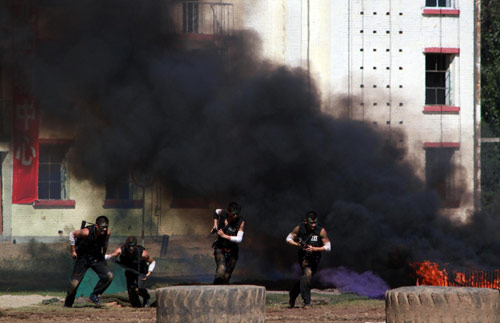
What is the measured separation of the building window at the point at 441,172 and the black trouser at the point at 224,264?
11.0m

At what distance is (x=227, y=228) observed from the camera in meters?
15.8

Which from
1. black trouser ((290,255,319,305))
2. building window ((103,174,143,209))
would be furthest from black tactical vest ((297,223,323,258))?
building window ((103,174,143,209))

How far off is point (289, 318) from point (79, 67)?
1148cm

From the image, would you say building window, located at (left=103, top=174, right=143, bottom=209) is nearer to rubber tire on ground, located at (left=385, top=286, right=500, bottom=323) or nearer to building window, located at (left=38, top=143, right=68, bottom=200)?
building window, located at (left=38, top=143, right=68, bottom=200)

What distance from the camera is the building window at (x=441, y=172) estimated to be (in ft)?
86.0

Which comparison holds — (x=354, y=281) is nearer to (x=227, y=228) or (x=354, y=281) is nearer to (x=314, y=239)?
(x=314, y=239)

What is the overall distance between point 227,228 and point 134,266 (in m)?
1.74

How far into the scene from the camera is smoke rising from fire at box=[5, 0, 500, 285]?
2189 centimetres

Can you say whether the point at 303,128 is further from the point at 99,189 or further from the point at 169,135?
the point at 99,189

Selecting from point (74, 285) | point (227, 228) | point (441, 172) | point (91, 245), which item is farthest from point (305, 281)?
point (441, 172)

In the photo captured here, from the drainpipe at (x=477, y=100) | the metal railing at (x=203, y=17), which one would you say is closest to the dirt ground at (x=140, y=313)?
the metal railing at (x=203, y=17)

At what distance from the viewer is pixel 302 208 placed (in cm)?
2152

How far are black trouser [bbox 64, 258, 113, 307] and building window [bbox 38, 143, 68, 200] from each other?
31.1 feet

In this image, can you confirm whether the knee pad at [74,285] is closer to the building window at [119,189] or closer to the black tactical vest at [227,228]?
the black tactical vest at [227,228]
